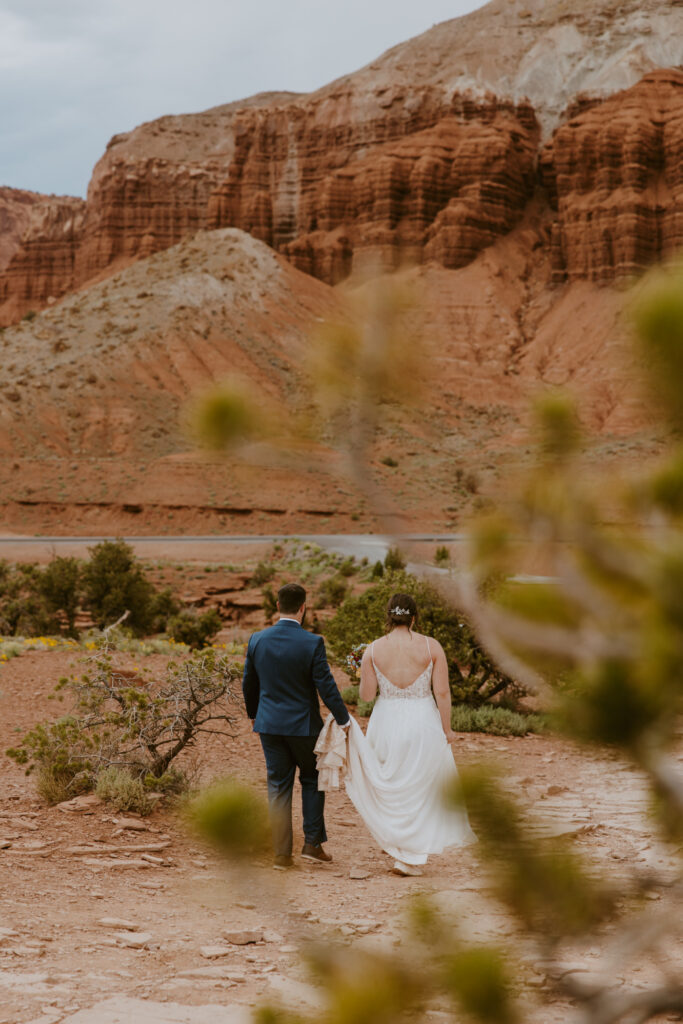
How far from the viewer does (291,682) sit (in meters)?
6.71

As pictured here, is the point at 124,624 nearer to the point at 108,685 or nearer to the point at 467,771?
the point at 108,685

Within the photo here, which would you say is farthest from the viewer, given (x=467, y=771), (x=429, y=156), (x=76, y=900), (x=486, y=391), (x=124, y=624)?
(x=429, y=156)

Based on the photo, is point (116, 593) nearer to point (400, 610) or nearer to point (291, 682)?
point (291, 682)

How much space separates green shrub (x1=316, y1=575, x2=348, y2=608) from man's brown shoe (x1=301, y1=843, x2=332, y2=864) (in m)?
16.0

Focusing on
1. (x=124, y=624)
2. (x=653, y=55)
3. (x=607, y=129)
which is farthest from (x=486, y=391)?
(x=124, y=624)

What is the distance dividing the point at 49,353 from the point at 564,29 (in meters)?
53.4

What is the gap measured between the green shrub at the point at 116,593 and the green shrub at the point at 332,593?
3.80 meters

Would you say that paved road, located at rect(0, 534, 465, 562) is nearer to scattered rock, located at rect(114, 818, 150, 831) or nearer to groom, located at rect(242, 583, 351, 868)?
scattered rock, located at rect(114, 818, 150, 831)

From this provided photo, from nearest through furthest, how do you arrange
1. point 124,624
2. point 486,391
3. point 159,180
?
point 124,624
point 486,391
point 159,180

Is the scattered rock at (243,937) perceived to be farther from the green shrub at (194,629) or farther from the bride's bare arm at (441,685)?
the green shrub at (194,629)

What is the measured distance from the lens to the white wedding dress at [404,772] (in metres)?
6.75

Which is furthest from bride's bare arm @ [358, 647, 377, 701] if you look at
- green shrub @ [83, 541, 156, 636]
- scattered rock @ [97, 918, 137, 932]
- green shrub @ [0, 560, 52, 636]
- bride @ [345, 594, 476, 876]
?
green shrub @ [83, 541, 156, 636]

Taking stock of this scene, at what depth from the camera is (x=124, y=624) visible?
20.8 meters

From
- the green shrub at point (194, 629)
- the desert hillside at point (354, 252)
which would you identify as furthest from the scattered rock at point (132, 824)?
the desert hillside at point (354, 252)
